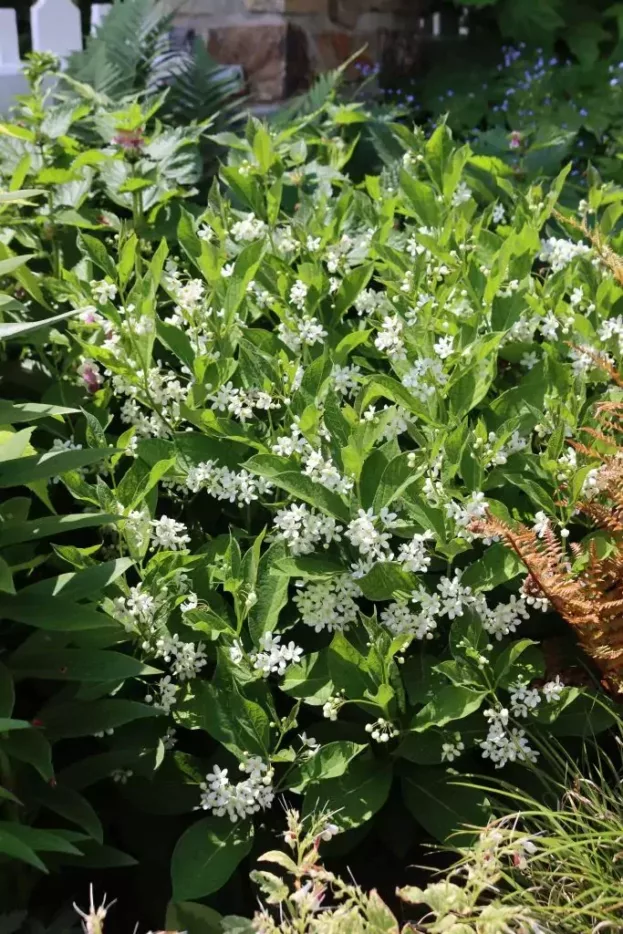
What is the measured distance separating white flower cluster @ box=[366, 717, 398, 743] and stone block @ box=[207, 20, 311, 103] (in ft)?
7.51

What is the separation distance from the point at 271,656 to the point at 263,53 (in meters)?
2.29

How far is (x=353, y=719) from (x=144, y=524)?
47cm

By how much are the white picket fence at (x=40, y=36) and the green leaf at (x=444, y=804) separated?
2.48 metres

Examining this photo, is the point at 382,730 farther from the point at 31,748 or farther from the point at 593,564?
the point at 31,748

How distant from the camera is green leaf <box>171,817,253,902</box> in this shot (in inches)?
52.4

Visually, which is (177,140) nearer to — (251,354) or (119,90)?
(119,90)

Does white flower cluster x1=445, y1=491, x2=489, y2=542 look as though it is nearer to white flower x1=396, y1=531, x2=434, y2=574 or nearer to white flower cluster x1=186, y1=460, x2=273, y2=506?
white flower x1=396, y1=531, x2=434, y2=574

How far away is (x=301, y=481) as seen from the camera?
1.46m

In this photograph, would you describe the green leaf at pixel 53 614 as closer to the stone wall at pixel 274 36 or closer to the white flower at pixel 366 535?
the white flower at pixel 366 535

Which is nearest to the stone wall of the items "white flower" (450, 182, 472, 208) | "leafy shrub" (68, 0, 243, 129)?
"leafy shrub" (68, 0, 243, 129)

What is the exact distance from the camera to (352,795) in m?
1.41

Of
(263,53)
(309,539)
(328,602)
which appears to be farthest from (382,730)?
(263,53)

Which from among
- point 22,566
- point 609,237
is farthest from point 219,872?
point 609,237

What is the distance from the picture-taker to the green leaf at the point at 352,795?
1.38 m
